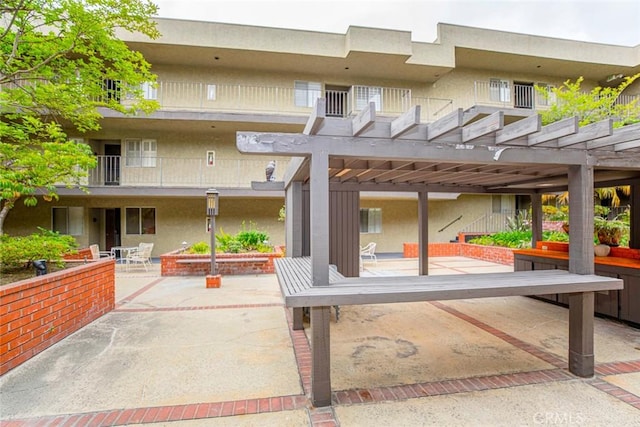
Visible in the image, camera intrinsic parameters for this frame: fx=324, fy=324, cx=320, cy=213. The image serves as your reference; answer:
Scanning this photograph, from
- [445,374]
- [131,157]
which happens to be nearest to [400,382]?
[445,374]

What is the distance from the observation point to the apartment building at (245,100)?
43.3 feet

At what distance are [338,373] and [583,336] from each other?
287cm

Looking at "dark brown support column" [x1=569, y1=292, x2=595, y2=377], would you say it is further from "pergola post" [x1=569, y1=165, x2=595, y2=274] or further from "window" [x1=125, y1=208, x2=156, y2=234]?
"window" [x1=125, y1=208, x2=156, y2=234]

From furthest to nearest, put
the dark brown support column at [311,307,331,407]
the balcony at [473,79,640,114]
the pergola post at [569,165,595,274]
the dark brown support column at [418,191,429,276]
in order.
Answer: the balcony at [473,79,640,114] < the dark brown support column at [418,191,429,276] < the pergola post at [569,165,595,274] < the dark brown support column at [311,307,331,407]

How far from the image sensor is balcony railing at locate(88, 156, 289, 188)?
13922 mm

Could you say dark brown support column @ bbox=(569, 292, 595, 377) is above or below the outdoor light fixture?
below

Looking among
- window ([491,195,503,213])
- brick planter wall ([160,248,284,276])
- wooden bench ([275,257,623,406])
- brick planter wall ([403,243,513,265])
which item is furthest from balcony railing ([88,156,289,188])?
window ([491,195,503,213])

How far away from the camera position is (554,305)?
673cm

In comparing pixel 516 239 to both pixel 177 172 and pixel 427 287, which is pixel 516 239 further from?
pixel 177 172

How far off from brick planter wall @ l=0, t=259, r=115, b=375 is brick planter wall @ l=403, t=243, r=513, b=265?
37.2 ft

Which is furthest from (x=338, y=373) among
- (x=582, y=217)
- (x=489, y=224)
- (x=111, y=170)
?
(x=489, y=224)

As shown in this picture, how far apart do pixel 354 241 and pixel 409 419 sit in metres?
4.81

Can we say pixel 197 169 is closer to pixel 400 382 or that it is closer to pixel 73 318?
Result: pixel 73 318

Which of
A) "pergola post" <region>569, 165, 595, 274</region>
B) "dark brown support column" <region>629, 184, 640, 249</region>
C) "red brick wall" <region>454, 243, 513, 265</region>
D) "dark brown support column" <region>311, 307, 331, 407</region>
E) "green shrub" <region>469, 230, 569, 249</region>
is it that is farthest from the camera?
"green shrub" <region>469, 230, 569, 249</region>
